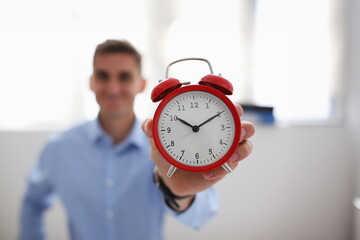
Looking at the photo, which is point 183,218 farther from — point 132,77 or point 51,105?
point 51,105

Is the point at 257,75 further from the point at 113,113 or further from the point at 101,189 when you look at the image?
the point at 101,189

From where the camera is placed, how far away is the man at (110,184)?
1.59 ft

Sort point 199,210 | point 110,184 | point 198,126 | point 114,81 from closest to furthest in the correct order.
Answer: point 198,126 < point 114,81 < point 199,210 < point 110,184

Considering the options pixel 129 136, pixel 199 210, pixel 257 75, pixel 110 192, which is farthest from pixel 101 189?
pixel 257 75

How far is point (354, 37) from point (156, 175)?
652 millimetres

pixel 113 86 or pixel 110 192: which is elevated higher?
pixel 113 86

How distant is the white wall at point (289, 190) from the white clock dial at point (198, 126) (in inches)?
11.8

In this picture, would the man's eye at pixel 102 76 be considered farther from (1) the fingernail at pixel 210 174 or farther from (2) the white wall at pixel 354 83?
(2) the white wall at pixel 354 83

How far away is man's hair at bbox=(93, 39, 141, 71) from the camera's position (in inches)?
14.0

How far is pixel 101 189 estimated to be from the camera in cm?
63

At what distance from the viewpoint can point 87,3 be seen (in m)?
0.60

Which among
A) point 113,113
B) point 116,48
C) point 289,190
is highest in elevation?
point 116,48

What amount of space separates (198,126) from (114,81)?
191 millimetres

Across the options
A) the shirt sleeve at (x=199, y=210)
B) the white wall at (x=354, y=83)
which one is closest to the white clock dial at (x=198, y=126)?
the shirt sleeve at (x=199, y=210)
